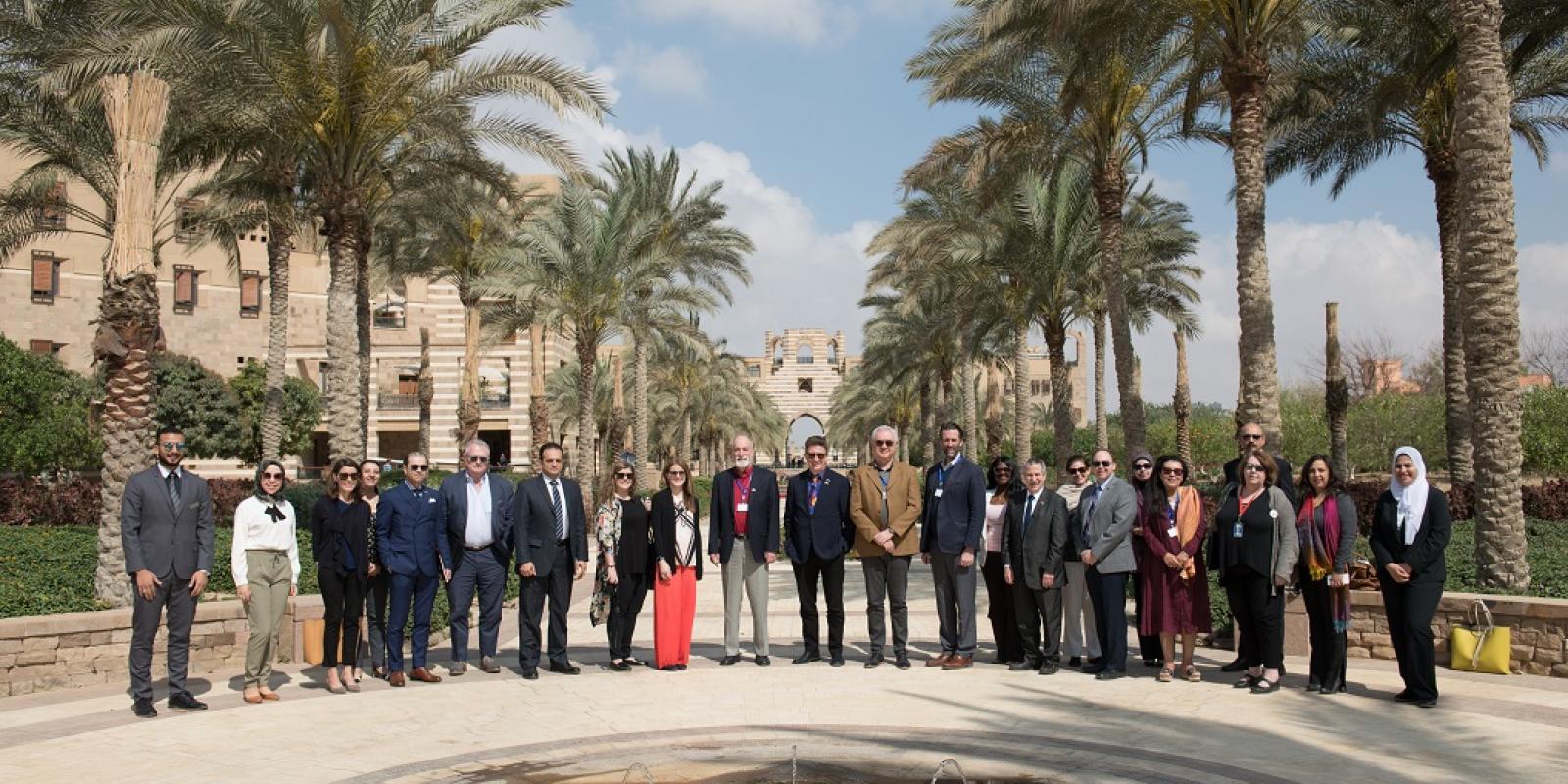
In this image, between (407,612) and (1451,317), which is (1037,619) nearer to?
(407,612)

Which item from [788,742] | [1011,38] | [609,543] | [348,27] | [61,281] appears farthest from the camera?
[61,281]

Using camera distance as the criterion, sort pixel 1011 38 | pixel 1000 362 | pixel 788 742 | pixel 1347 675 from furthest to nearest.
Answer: pixel 1000 362, pixel 1011 38, pixel 1347 675, pixel 788 742

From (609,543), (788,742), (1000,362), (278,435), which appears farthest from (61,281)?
(788,742)

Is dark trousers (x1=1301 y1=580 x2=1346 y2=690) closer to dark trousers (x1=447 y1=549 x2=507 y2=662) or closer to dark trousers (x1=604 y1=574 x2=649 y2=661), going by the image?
dark trousers (x1=604 y1=574 x2=649 y2=661)

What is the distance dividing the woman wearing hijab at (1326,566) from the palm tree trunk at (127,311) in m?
10.3

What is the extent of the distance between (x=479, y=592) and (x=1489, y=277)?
364 inches

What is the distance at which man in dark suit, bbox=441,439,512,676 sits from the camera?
9.43 m

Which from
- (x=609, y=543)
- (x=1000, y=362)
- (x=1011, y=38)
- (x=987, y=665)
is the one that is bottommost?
(x=987, y=665)

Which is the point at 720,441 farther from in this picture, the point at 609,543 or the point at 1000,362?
the point at 609,543

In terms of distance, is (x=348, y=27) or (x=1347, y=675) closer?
(x=1347, y=675)

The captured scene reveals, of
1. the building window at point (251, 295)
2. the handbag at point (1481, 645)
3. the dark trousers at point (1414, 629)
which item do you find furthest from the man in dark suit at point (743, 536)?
the building window at point (251, 295)

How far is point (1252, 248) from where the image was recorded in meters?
14.3

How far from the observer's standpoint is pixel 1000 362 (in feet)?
139

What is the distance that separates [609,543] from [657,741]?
301 centimetres
